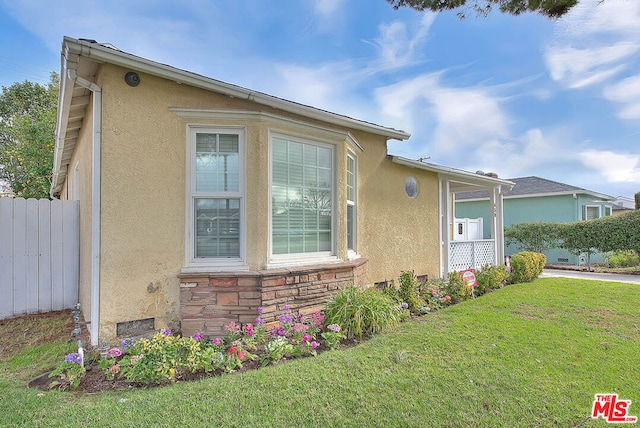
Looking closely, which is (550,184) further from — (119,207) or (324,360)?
(119,207)

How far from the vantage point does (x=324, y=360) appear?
3855mm

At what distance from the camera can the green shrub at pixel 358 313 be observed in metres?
4.70

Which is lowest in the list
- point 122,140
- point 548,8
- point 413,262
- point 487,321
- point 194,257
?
point 487,321

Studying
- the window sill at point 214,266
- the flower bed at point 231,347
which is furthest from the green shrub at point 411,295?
the window sill at point 214,266

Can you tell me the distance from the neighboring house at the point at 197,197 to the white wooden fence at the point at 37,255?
4.86 ft

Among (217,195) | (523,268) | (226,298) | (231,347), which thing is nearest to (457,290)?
(523,268)

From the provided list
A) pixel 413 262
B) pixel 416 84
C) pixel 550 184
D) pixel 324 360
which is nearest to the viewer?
pixel 324 360

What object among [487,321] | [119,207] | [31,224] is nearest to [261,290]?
[119,207]

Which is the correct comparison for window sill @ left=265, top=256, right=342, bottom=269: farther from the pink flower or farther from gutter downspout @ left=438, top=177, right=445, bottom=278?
gutter downspout @ left=438, top=177, right=445, bottom=278

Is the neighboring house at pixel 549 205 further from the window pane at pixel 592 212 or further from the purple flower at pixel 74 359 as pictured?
the purple flower at pixel 74 359

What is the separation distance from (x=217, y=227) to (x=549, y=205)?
18205 mm

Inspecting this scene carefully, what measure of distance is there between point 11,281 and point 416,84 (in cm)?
1238

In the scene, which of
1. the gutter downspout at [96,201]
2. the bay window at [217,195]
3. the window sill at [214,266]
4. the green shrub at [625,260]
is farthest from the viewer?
the green shrub at [625,260]

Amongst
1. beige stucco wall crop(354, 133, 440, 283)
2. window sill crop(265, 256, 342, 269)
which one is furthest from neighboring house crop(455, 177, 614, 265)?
window sill crop(265, 256, 342, 269)
